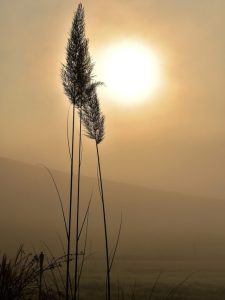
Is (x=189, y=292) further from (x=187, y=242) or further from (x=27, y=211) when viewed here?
(x=27, y=211)

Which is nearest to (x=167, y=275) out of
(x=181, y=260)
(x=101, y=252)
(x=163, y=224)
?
(x=181, y=260)

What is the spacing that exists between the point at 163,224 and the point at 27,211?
55.1m

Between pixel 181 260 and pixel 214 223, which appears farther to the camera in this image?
pixel 214 223

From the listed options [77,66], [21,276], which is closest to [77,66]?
[77,66]

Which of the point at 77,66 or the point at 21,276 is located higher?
the point at 77,66

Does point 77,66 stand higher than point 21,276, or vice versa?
point 77,66

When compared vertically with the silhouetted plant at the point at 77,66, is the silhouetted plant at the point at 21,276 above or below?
below

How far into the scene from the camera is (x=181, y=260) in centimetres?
8794

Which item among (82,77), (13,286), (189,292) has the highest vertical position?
(82,77)

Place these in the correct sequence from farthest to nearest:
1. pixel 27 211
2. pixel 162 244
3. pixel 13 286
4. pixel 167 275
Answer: pixel 27 211 < pixel 162 244 < pixel 167 275 < pixel 13 286

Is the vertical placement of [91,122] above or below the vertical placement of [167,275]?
above

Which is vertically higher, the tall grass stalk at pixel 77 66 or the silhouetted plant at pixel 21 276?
the tall grass stalk at pixel 77 66

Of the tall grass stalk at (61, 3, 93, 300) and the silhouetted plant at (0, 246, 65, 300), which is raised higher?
the tall grass stalk at (61, 3, 93, 300)

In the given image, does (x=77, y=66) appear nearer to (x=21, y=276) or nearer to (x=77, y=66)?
(x=77, y=66)
